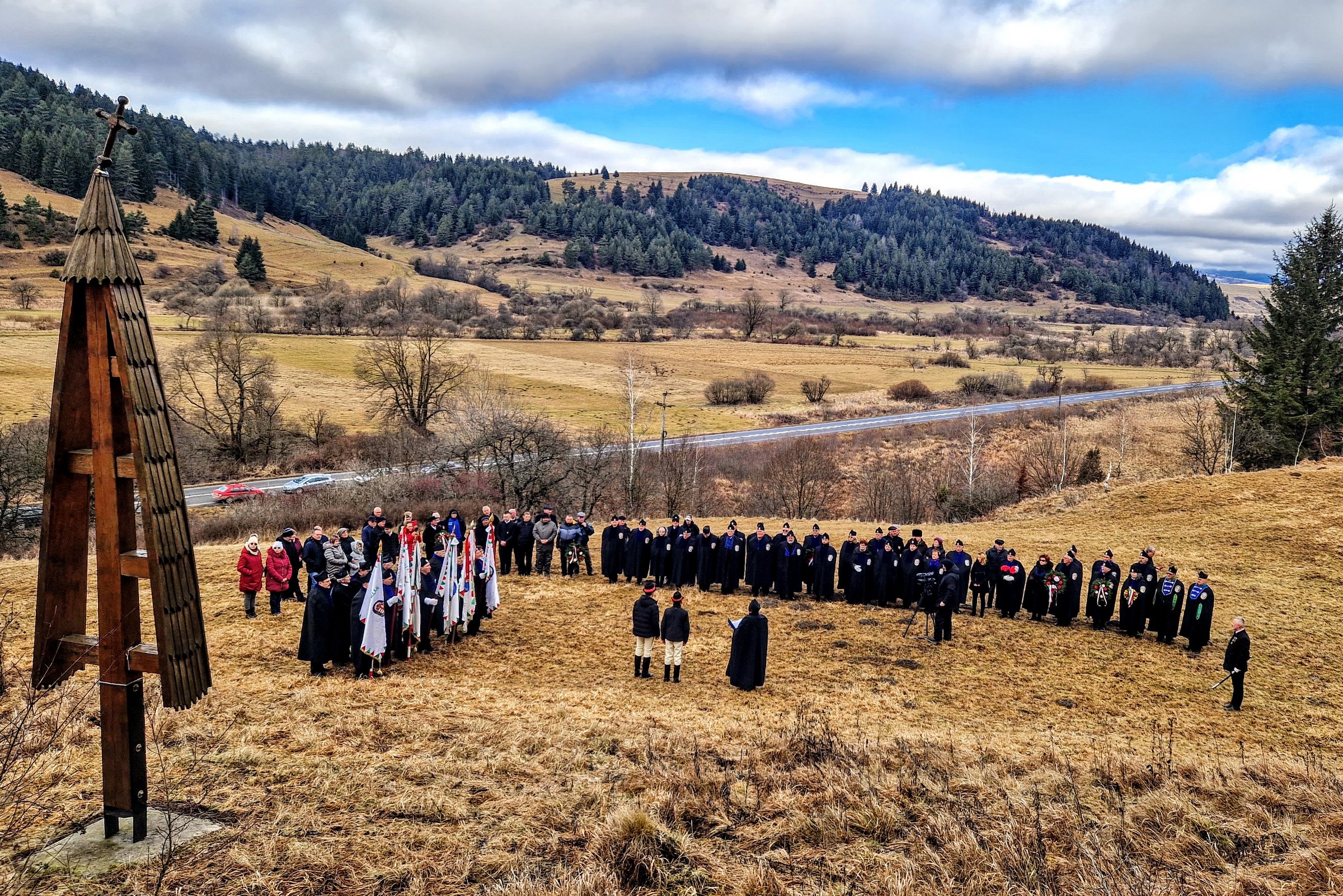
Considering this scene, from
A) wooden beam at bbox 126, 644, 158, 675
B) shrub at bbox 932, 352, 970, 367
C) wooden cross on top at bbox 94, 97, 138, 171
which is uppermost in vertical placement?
shrub at bbox 932, 352, 970, 367

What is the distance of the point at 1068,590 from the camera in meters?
18.4

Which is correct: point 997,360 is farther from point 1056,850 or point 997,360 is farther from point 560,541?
point 1056,850

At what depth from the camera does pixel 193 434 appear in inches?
1816

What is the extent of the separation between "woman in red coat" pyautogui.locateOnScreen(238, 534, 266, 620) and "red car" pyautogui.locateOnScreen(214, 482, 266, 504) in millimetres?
22820

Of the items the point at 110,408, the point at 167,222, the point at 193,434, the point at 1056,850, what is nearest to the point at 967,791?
the point at 1056,850

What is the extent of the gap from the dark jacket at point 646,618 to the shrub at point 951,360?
3328 inches

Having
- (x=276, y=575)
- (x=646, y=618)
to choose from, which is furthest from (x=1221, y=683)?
(x=276, y=575)

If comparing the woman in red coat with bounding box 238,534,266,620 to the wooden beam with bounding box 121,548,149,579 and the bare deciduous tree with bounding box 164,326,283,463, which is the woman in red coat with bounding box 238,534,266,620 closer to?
the wooden beam with bounding box 121,548,149,579

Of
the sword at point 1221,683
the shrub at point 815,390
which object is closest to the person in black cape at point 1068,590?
the sword at point 1221,683

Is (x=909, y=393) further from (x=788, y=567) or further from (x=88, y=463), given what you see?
(x=88, y=463)

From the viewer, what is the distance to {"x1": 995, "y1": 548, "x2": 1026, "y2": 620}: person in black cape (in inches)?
747

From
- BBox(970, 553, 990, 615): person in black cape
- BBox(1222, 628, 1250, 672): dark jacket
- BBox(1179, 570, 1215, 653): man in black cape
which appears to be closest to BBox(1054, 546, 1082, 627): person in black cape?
BBox(970, 553, 990, 615): person in black cape

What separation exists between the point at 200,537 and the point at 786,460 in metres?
27.7

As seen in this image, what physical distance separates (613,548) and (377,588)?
27.8 ft
